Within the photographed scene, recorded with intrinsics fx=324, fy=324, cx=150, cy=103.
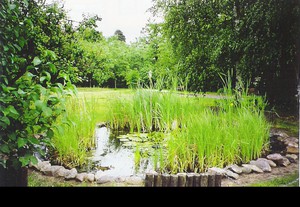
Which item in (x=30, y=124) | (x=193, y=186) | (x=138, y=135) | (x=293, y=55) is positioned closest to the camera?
(x=30, y=124)

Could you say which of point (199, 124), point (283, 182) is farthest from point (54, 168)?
point (283, 182)

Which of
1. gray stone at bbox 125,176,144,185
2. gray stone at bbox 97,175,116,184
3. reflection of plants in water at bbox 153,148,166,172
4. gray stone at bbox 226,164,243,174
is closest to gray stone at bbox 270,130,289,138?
gray stone at bbox 226,164,243,174

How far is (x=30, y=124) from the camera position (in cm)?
244

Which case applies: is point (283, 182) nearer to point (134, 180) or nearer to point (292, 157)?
point (292, 157)

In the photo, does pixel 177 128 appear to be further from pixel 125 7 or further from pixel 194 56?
pixel 125 7

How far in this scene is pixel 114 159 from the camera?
3000 millimetres

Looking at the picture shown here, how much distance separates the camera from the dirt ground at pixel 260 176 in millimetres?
2771

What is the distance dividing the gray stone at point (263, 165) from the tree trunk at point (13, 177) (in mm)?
1990

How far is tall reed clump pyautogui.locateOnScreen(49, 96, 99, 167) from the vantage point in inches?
116

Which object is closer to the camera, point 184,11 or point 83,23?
point 83,23

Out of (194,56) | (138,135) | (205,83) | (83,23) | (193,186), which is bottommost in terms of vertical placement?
(193,186)

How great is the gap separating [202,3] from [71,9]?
1263 mm

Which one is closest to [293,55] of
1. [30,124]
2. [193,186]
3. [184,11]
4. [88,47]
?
[184,11]

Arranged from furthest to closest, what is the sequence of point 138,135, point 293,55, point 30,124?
point 138,135
point 293,55
point 30,124
